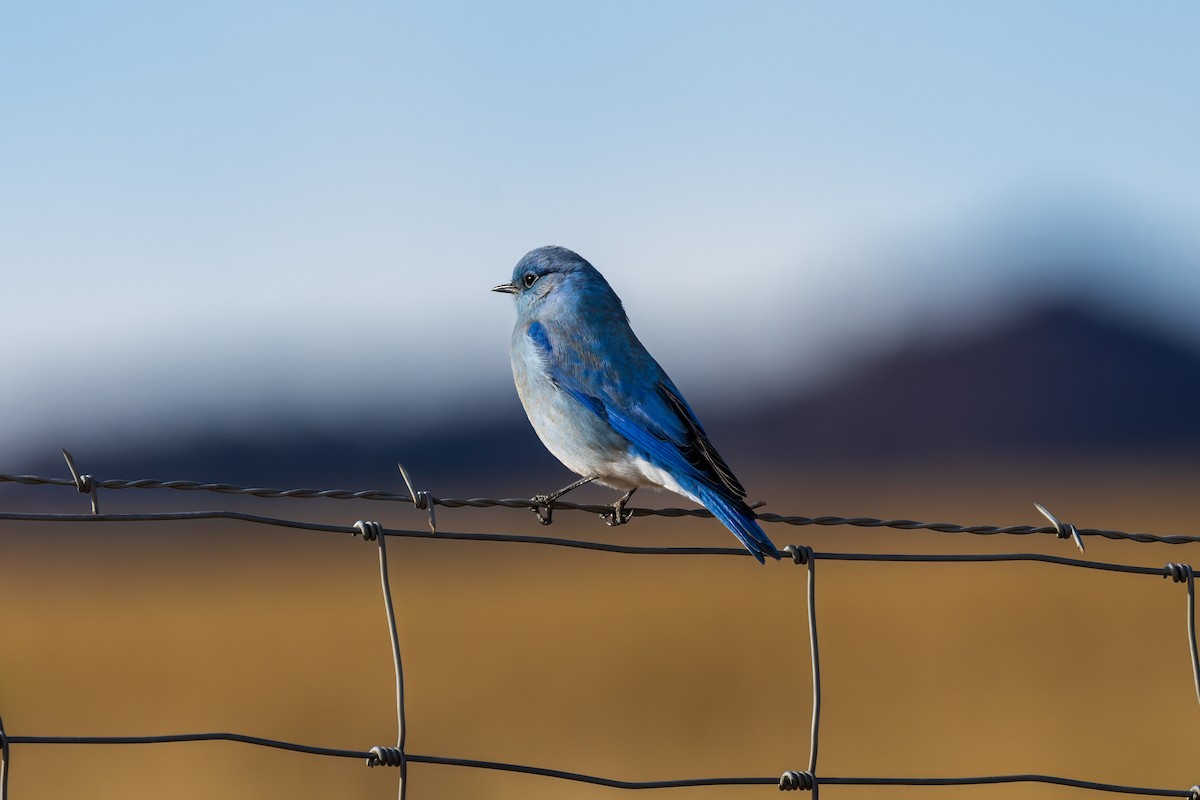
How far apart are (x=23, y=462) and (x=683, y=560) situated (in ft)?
130

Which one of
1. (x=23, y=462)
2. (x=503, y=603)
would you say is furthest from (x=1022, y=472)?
(x=23, y=462)

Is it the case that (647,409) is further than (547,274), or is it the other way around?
(547,274)

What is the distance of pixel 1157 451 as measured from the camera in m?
43.8

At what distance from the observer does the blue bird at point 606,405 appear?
555cm

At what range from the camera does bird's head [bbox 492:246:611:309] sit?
6844 millimetres

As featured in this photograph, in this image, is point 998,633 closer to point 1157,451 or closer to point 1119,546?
point 1119,546

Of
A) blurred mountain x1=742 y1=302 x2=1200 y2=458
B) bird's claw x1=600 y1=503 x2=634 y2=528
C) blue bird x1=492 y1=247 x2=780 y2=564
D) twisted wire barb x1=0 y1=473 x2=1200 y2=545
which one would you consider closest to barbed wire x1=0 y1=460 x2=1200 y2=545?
twisted wire barb x1=0 y1=473 x2=1200 y2=545

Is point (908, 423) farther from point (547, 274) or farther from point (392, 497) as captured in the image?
point (392, 497)

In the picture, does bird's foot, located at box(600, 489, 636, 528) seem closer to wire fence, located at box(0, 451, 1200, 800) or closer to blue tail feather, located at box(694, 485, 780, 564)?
blue tail feather, located at box(694, 485, 780, 564)

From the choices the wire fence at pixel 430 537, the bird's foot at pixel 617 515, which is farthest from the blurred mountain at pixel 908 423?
the wire fence at pixel 430 537

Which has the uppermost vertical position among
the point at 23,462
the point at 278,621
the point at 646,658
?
the point at 23,462

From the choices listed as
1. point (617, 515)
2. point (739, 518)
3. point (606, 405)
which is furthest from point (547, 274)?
point (739, 518)

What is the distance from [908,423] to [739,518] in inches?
2166

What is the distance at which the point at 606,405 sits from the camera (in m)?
5.95
